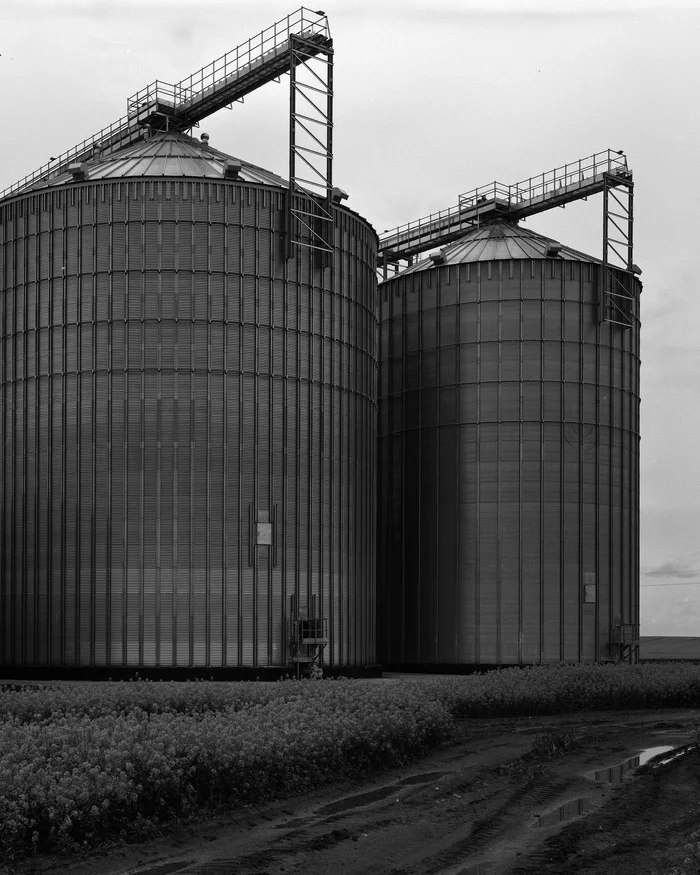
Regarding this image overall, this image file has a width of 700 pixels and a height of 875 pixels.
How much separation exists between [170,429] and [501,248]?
70.2 feet

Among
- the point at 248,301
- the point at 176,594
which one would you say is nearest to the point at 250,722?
the point at 176,594

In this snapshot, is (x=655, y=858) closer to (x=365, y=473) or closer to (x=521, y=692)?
(x=521, y=692)

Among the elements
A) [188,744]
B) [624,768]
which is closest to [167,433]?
[624,768]

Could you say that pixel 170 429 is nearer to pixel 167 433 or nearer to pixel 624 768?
pixel 167 433

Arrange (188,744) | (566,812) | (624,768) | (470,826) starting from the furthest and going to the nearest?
(624,768) < (566,812) < (188,744) < (470,826)

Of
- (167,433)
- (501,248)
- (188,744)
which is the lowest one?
(188,744)

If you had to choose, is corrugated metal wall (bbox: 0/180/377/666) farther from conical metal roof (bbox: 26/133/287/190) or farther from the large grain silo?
conical metal roof (bbox: 26/133/287/190)

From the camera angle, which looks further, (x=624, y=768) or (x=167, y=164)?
(x=167, y=164)

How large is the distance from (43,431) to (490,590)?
2083 centimetres

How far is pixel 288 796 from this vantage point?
2020 centimetres

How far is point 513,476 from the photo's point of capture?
55969 millimetres

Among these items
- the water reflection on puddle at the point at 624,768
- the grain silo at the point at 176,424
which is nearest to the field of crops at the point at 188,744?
the water reflection on puddle at the point at 624,768

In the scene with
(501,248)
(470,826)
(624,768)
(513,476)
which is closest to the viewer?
(470,826)

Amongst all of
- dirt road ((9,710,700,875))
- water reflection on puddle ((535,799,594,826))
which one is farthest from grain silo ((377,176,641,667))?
water reflection on puddle ((535,799,594,826))
